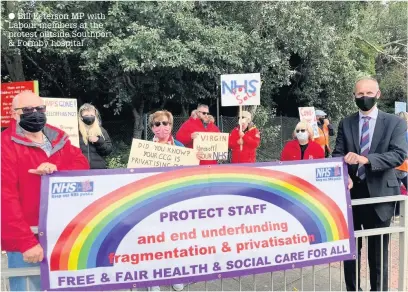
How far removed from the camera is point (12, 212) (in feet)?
9.27

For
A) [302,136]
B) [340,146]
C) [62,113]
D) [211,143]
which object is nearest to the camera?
[340,146]

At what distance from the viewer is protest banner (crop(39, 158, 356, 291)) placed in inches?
111

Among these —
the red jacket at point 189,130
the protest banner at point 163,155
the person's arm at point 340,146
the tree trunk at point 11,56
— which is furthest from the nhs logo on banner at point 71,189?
the tree trunk at point 11,56

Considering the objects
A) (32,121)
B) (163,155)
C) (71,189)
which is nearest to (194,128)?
(163,155)

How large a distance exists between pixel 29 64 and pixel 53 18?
3680 mm

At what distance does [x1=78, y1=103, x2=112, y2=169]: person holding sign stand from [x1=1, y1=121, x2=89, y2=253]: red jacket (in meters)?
1.95

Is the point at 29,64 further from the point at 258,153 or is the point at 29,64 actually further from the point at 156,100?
the point at 258,153

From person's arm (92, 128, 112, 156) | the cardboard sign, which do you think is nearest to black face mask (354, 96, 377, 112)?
person's arm (92, 128, 112, 156)

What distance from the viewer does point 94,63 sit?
40.5 feet

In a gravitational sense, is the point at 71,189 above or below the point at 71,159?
below

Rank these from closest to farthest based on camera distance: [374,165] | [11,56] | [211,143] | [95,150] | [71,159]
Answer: [71,159] → [374,165] → [95,150] → [211,143] → [11,56]

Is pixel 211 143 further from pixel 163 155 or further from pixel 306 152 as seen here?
pixel 163 155

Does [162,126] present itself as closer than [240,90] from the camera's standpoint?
Yes

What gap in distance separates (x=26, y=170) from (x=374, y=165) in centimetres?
285
